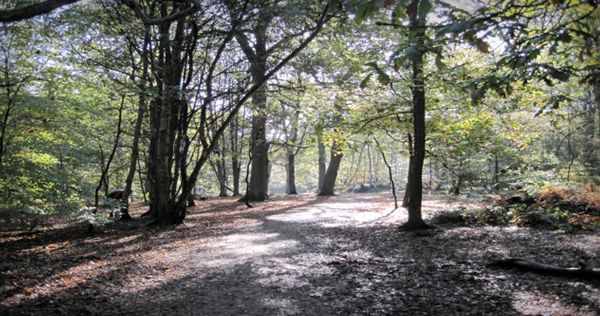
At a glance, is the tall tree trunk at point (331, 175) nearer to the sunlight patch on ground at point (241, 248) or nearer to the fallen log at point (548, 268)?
the sunlight patch on ground at point (241, 248)

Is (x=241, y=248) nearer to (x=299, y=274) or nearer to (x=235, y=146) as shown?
(x=299, y=274)

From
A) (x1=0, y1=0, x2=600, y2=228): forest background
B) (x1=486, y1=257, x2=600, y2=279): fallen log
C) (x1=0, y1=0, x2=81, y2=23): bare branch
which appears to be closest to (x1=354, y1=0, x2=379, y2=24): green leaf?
(x1=0, y1=0, x2=81, y2=23): bare branch

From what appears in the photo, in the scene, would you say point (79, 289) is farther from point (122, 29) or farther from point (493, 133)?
point (493, 133)

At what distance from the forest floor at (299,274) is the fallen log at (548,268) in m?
0.11

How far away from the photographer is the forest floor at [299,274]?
4094 mm

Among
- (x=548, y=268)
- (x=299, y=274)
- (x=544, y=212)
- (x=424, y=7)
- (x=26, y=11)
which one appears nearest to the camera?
(x=424, y=7)

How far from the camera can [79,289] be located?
4.91m

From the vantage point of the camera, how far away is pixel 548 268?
15.7 ft

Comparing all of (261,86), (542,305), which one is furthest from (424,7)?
(261,86)

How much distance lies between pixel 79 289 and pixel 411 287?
437 centimetres

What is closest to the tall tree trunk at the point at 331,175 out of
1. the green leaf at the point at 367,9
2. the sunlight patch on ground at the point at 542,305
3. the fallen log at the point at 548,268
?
the fallen log at the point at 548,268

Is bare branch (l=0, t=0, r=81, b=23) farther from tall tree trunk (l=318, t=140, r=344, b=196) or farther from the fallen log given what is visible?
tall tree trunk (l=318, t=140, r=344, b=196)

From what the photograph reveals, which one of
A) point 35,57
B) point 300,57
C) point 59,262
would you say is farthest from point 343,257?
point 35,57

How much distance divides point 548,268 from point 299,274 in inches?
131
